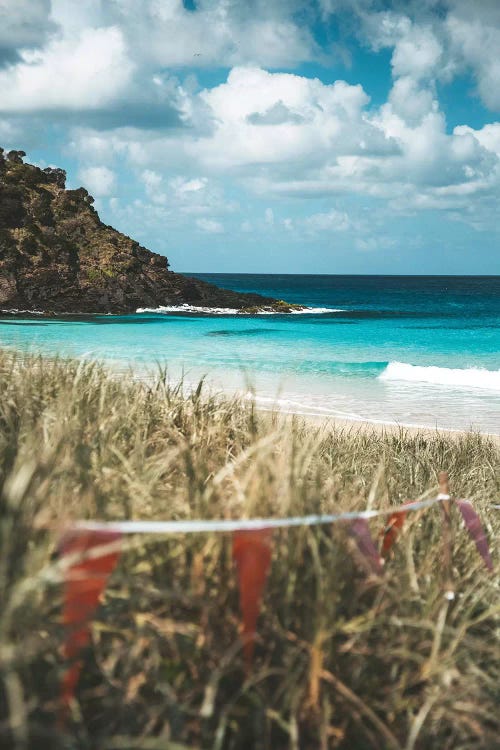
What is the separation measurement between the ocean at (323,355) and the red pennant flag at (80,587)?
2295mm

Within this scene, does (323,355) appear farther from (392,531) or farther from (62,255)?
(392,531)

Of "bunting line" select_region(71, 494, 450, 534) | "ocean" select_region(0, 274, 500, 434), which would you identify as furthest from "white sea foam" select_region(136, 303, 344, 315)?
"bunting line" select_region(71, 494, 450, 534)

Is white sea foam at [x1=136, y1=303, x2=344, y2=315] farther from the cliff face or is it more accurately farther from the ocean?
the ocean

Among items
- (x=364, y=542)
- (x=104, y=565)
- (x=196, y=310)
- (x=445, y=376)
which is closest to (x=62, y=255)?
(x=196, y=310)

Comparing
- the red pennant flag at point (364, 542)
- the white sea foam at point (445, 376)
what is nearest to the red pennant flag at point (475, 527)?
the red pennant flag at point (364, 542)

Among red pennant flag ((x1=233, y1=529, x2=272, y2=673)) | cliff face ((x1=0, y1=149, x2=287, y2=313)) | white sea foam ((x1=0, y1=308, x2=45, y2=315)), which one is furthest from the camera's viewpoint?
cliff face ((x1=0, y1=149, x2=287, y2=313))

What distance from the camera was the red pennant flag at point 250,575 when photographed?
178 centimetres

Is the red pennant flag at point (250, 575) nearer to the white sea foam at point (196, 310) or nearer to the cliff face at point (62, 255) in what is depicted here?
the cliff face at point (62, 255)

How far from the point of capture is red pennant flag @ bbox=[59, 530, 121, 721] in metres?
1.56

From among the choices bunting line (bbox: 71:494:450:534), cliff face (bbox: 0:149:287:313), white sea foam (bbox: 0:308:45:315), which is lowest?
bunting line (bbox: 71:494:450:534)

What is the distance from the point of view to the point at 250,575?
178cm

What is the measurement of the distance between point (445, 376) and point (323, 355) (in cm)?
518

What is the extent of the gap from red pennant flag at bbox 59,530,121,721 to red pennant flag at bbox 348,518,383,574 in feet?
2.75

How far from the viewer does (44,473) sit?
1.98 meters
